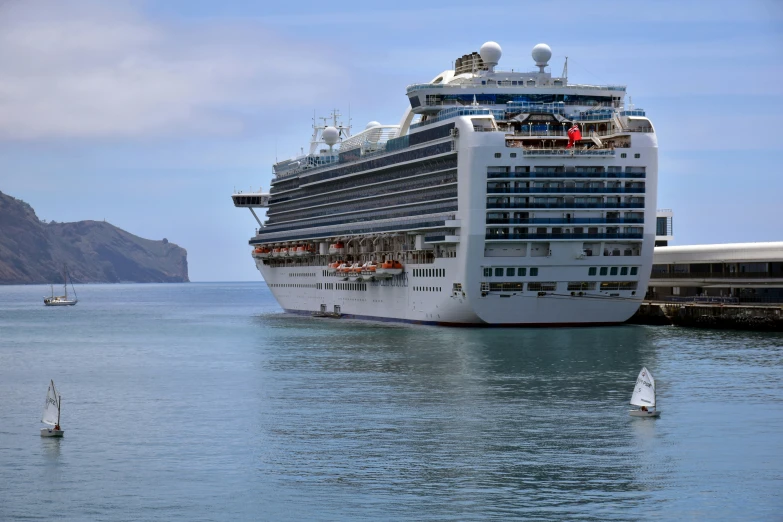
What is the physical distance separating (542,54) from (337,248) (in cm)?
2788

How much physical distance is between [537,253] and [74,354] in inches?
1251

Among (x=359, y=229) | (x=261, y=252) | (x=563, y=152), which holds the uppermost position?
(x=563, y=152)

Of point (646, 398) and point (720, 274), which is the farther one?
point (720, 274)

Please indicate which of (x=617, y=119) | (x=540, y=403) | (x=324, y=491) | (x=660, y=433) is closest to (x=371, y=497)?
(x=324, y=491)

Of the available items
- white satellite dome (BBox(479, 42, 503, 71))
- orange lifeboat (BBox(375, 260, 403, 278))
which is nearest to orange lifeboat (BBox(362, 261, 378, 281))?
orange lifeboat (BBox(375, 260, 403, 278))

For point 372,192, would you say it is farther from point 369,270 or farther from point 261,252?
point 261,252

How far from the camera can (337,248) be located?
112m

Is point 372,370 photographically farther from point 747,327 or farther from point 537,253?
point 747,327

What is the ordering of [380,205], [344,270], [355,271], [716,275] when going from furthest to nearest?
[344,270], [355,271], [380,205], [716,275]

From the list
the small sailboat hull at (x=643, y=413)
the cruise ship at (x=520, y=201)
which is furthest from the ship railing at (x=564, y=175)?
the small sailboat hull at (x=643, y=413)

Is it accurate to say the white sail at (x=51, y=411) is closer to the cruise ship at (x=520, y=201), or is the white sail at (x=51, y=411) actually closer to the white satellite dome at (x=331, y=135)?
the cruise ship at (x=520, y=201)

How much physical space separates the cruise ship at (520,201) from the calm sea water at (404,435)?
7.02 meters

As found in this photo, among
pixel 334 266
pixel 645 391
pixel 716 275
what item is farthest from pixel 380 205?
pixel 645 391

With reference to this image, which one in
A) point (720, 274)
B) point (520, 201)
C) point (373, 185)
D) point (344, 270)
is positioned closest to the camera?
point (520, 201)
